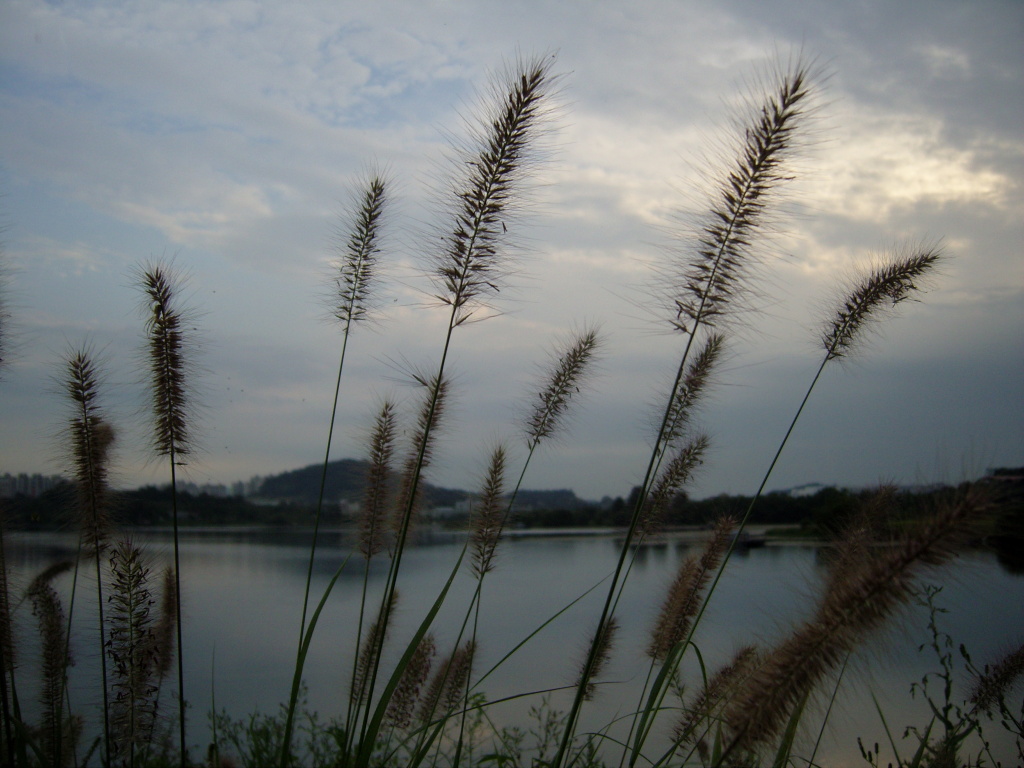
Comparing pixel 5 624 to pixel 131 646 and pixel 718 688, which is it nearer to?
pixel 131 646

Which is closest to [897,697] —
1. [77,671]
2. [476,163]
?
[476,163]

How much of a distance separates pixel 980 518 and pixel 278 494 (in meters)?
7.16

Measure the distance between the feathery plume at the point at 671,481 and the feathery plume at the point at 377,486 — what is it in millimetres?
1217

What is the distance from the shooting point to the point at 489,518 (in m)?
3.06

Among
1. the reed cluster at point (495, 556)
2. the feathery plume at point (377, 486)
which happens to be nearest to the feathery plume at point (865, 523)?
the reed cluster at point (495, 556)

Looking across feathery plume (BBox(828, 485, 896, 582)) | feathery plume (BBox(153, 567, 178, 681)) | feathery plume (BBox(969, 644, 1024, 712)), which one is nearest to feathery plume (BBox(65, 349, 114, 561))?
feathery plume (BBox(153, 567, 178, 681))

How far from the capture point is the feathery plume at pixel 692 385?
2877 millimetres

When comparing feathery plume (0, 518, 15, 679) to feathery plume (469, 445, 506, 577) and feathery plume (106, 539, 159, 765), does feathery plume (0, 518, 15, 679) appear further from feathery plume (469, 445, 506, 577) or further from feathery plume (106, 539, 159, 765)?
feathery plume (469, 445, 506, 577)

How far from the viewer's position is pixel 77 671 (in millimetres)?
3268

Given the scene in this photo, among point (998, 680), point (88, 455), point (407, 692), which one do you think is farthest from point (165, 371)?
point (998, 680)

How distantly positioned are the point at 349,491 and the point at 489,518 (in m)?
0.86

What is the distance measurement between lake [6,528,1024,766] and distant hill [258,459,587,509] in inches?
9.7

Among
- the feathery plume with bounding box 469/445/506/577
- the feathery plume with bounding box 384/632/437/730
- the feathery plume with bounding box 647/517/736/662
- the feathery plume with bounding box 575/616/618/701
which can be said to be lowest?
the feathery plume with bounding box 384/632/437/730

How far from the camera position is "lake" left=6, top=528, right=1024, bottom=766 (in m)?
2.58
